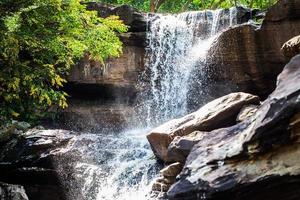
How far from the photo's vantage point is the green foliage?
24.1 feet

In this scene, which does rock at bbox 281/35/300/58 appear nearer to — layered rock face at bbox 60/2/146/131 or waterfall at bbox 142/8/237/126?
waterfall at bbox 142/8/237/126

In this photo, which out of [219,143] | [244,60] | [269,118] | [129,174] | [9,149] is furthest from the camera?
[244,60]

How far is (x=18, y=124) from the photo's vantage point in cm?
1146

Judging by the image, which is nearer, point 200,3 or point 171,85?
point 171,85

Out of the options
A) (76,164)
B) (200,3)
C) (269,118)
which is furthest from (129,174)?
(200,3)

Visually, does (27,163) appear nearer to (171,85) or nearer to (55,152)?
(55,152)

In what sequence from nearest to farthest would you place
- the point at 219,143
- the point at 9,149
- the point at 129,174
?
the point at 219,143, the point at 129,174, the point at 9,149

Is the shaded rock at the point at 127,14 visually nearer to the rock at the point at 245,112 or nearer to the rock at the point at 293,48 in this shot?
the rock at the point at 245,112

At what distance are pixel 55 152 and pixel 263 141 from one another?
247 inches

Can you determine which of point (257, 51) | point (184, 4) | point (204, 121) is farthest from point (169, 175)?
point (184, 4)

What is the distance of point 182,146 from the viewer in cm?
876

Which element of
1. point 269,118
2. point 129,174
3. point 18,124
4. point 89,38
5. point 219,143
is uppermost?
point 89,38

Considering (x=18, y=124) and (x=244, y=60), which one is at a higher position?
(x=244, y=60)

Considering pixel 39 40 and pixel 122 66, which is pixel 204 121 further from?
pixel 122 66
